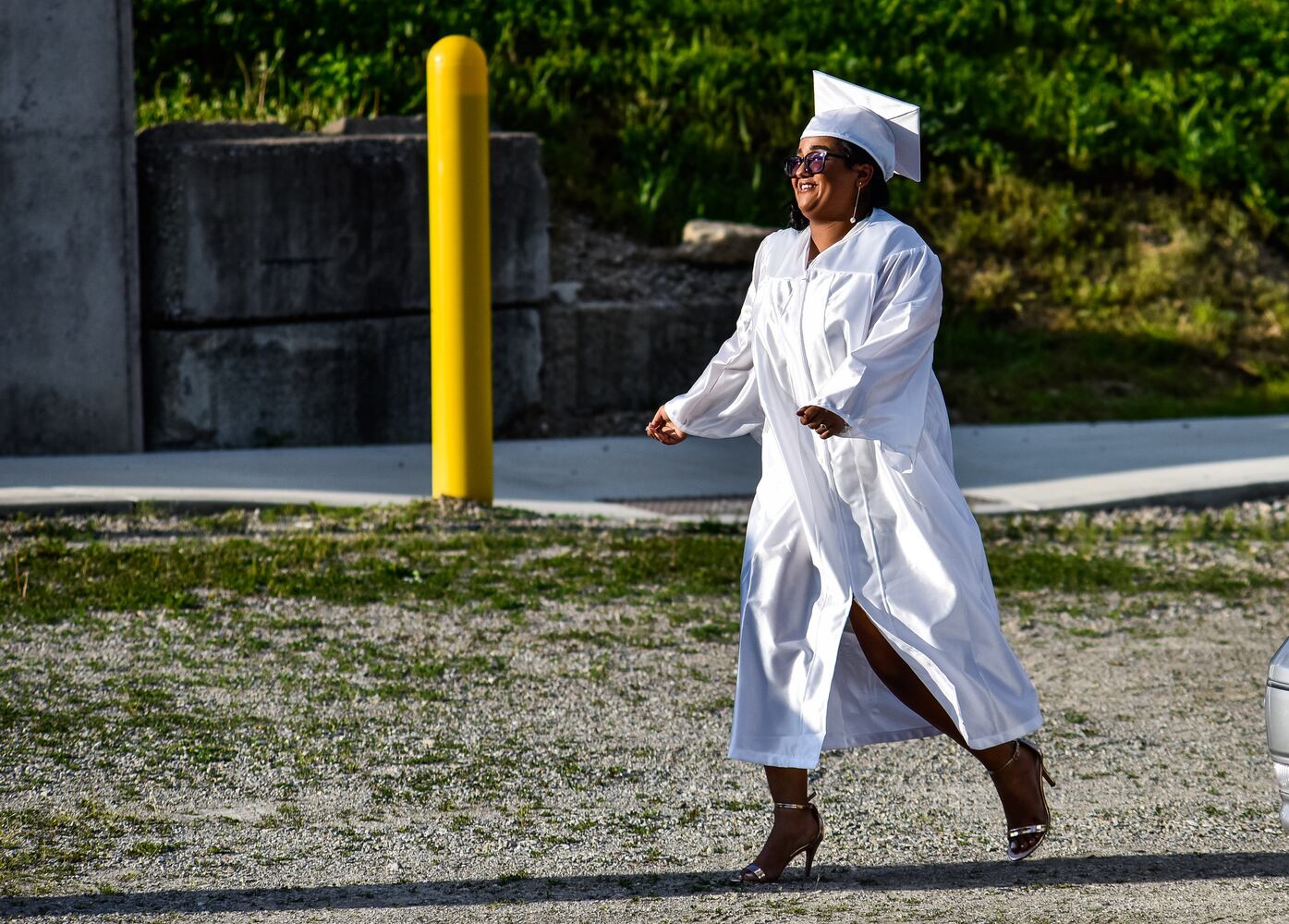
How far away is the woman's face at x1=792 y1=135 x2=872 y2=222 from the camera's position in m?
3.72

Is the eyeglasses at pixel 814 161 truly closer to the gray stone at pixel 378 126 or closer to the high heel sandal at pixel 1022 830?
the high heel sandal at pixel 1022 830

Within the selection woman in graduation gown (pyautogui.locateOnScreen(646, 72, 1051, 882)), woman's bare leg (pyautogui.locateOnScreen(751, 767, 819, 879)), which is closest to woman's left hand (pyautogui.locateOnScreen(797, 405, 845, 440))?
woman in graduation gown (pyautogui.locateOnScreen(646, 72, 1051, 882))

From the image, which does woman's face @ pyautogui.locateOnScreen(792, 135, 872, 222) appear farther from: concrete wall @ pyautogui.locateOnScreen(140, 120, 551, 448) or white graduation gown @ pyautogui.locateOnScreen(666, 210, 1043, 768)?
concrete wall @ pyautogui.locateOnScreen(140, 120, 551, 448)

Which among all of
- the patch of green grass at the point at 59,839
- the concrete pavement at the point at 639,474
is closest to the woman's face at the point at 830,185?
the patch of green grass at the point at 59,839

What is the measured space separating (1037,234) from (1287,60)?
3.77 m

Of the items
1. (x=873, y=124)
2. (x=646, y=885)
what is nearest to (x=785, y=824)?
(x=646, y=885)

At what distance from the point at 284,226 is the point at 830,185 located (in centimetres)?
683

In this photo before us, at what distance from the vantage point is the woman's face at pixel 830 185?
3.72 m

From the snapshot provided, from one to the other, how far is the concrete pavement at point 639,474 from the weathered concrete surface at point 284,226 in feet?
3.20

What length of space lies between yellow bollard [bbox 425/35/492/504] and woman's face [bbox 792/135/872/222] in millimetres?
4013

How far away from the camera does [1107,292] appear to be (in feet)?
44.0

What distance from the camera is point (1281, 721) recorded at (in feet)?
11.2

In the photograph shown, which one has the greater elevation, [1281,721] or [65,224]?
[65,224]

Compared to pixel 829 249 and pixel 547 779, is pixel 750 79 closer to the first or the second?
pixel 547 779
